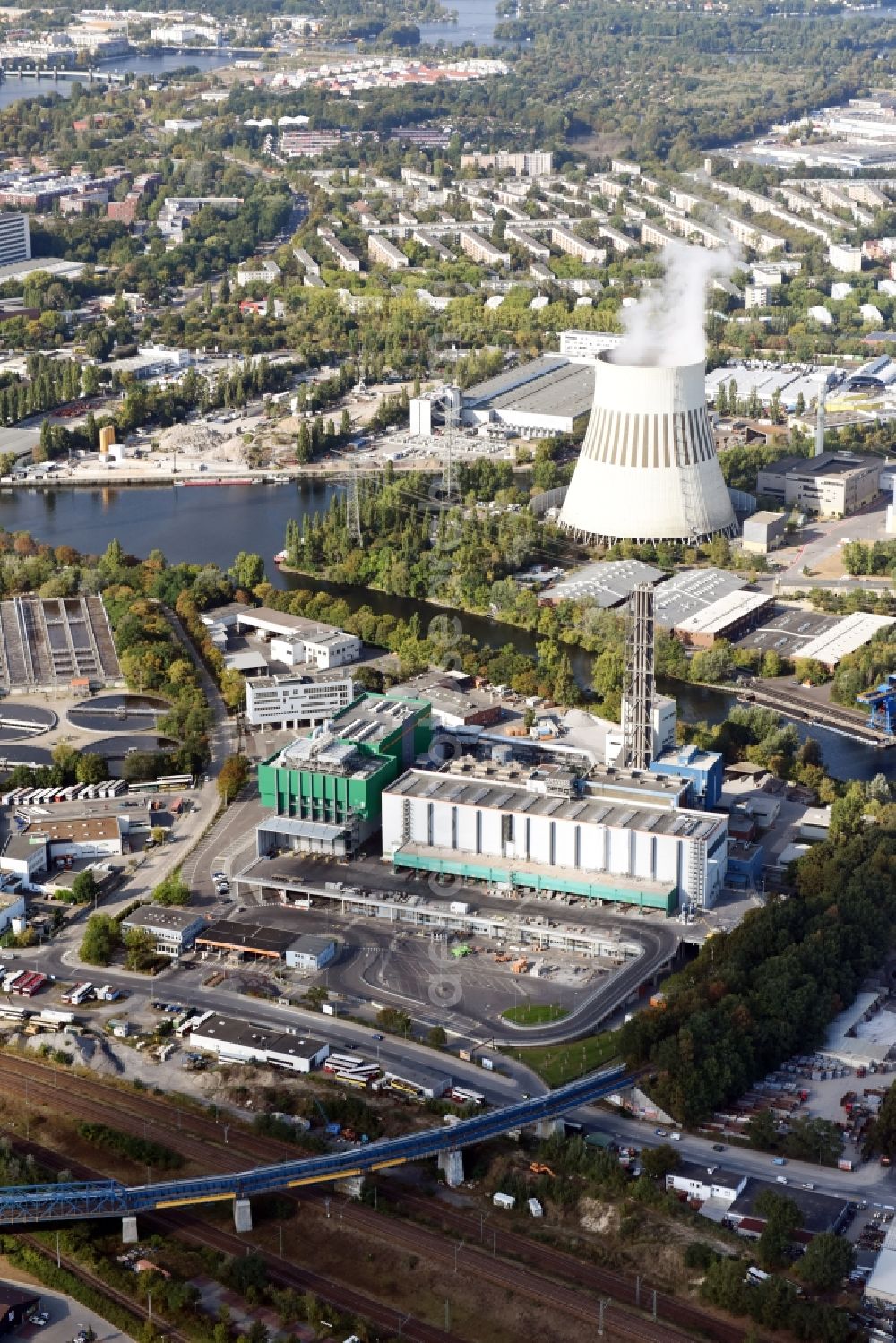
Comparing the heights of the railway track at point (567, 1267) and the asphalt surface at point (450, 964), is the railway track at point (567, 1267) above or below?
below

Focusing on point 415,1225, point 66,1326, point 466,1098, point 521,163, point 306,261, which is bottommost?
point 66,1326

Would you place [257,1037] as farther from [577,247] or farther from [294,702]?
[577,247]

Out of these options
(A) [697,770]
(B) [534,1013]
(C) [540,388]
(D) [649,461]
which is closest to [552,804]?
(A) [697,770]

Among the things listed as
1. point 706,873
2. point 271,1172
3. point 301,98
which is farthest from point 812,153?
point 271,1172

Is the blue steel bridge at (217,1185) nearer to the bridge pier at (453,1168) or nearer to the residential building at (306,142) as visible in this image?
the bridge pier at (453,1168)

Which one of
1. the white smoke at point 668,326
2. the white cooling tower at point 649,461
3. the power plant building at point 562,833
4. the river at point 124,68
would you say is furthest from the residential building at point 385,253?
the power plant building at point 562,833

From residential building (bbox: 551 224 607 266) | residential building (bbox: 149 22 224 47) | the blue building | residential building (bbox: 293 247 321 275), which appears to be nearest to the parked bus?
the blue building
